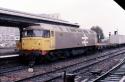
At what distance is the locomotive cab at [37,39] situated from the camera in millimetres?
21516

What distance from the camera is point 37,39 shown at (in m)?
21.6

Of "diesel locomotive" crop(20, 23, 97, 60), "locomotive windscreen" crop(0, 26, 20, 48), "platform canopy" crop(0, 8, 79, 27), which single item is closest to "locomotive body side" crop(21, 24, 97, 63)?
"diesel locomotive" crop(20, 23, 97, 60)

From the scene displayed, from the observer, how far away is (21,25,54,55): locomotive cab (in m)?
21.5

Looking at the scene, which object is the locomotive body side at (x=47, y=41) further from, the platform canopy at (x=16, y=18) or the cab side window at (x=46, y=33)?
the platform canopy at (x=16, y=18)

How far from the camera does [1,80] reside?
14477 millimetres

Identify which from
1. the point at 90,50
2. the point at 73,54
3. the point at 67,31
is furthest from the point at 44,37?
the point at 90,50

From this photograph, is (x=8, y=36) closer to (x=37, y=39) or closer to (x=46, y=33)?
(x=46, y=33)

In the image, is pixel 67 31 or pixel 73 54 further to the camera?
pixel 73 54

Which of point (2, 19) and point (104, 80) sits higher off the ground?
point (2, 19)

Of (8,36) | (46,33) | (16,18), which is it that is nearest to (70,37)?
(46,33)

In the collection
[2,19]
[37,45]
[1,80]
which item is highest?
[2,19]

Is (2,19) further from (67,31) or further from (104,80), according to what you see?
(104,80)

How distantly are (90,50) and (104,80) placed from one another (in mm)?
20848

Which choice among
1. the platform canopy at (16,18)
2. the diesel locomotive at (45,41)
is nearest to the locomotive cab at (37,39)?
the diesel locomotive at (45,41)
